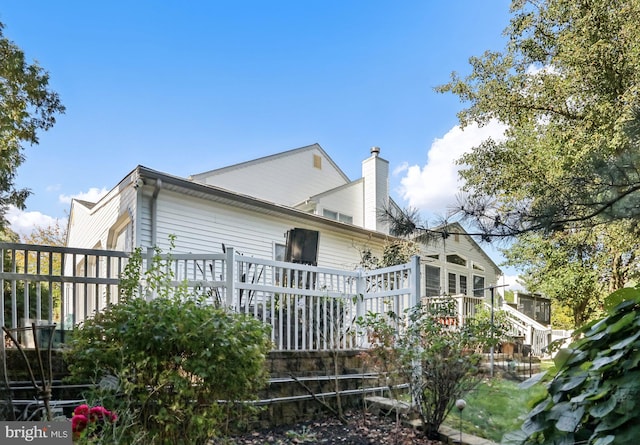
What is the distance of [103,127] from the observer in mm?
12273

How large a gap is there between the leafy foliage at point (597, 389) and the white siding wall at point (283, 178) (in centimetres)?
1069

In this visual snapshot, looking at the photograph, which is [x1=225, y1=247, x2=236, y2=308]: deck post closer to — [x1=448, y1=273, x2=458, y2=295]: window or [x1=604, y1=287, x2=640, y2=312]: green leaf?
[x1=604, y1=287, x2=640, y2=312]: green leaf

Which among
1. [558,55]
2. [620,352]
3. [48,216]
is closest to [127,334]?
[620,352]

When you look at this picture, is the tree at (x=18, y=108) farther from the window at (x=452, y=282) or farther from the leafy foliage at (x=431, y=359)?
the window at (x=452, y=282)

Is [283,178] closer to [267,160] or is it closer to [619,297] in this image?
[267,160]

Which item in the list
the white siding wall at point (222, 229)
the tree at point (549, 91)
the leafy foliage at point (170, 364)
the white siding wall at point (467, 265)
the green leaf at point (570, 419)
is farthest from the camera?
the white siding wall at point (467, 265)

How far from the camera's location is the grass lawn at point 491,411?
4075mm

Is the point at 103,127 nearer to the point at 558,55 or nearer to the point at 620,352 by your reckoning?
the point at 558,55

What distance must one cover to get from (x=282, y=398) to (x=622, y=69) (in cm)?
972

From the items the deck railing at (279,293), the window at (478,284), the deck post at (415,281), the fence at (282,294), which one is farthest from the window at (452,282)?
the deck post at (415,281)

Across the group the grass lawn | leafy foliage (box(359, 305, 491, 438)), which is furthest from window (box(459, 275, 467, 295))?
leafy foliage (box(359, 305, 491, 438))

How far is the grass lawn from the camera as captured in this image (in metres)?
4.08

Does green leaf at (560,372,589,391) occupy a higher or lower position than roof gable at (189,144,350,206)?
lower

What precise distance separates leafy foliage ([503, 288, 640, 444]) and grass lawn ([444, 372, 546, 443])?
2.55 metres
